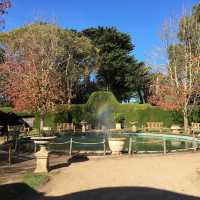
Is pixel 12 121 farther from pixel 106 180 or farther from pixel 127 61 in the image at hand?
pixel 106 180

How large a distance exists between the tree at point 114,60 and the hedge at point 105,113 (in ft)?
50.0

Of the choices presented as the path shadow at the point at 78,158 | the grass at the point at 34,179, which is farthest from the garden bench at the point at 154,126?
the grass at the point at 34,179

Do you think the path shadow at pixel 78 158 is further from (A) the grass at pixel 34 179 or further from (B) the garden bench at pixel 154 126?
(B) the garden bench at pixel 154 126

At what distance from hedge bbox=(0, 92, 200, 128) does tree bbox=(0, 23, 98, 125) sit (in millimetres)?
2846

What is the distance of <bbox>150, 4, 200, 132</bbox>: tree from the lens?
40.2 metres

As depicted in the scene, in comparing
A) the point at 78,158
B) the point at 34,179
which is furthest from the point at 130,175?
the point at 78,158

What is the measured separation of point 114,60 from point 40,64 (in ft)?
86.9

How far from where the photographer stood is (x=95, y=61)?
61.6 metres

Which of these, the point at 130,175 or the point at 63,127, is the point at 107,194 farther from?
the point at 63,127

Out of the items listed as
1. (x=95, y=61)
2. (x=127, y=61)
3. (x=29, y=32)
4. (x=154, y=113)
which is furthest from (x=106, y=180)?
(x=127, y=61)

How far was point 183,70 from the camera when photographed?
41.9m

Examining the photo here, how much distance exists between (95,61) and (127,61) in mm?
8188

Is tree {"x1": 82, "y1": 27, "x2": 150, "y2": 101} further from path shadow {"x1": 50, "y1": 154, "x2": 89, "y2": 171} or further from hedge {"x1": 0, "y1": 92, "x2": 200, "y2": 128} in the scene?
path shadow {"x1": 50, "y1": 154, "x2": 89, "y2": 171}

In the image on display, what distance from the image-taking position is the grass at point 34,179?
549 inches
